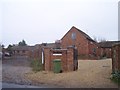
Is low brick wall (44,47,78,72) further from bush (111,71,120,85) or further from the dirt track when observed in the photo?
bush (111,71,120,85)

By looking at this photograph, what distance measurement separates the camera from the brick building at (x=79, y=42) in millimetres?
58281

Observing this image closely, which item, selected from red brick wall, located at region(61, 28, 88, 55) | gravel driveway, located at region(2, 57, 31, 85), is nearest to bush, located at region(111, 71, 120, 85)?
gravel driveway, located at region(2, 57, 31, 85)

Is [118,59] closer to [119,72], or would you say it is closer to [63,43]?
[119,72]

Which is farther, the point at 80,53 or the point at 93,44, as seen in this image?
the point at 93,44

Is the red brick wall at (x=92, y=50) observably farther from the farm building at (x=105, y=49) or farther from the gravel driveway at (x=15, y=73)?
the gravel driveway at (x=15, y=73)

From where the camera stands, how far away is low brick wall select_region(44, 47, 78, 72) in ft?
70.8

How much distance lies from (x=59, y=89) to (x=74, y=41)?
1875 inches

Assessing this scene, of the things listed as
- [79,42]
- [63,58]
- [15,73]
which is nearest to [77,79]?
[63,58]

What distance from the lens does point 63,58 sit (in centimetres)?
2170

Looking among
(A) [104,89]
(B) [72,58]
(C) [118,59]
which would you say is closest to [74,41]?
(B) [72,58]

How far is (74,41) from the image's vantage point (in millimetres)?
59688

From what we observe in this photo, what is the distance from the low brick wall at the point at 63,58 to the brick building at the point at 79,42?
3541cm

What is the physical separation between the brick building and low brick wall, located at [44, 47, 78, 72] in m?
35.4

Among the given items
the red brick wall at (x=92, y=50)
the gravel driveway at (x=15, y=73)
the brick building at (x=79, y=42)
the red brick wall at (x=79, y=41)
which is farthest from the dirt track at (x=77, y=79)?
the red brick wall at (x=79, y=41)
